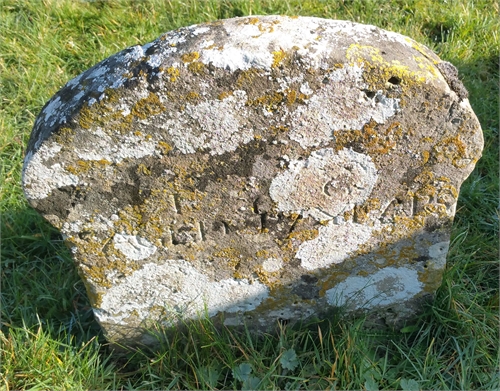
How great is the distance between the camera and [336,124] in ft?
6.12

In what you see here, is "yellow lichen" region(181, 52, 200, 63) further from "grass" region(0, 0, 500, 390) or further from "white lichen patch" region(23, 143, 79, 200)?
"grass" region(0, 0, 500, 390)

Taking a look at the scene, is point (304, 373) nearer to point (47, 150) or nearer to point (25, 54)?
point (47, 150)

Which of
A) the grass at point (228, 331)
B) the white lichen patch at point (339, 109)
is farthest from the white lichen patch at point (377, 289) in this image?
the white lichen patch at point (339, 109)

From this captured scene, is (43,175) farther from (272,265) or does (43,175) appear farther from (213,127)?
(272,265)

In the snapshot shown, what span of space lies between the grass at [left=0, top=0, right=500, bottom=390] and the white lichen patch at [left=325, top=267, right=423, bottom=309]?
0.11 metres

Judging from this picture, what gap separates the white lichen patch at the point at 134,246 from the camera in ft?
6.97

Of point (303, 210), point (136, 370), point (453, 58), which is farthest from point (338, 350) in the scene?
point (453, 58)

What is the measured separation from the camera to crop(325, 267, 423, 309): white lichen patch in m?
2.33

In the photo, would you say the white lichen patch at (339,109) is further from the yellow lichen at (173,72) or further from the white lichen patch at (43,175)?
the white lichen patch at (43,175)

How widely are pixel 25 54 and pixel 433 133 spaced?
3035 mm

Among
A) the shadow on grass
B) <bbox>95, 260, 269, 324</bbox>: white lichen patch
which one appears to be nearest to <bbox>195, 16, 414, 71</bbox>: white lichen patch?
<bbox>95, 260, 269, 324</bbox>: white lichen patch

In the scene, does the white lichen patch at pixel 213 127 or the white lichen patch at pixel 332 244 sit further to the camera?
the white lichen patch at pixel 332 244

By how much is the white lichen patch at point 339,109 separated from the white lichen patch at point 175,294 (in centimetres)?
73

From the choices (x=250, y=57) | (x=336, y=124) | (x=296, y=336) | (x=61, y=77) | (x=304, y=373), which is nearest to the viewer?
(x=250, y=57)
